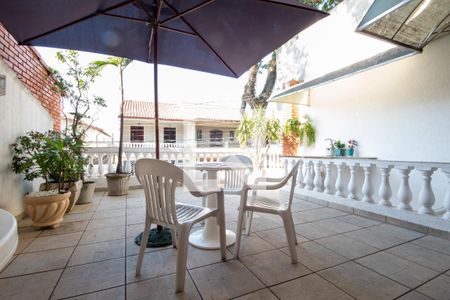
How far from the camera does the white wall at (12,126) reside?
2.66m

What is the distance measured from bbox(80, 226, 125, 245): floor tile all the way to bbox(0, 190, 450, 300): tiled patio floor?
0.01m

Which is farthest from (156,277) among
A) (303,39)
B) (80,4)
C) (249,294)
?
(303,39)

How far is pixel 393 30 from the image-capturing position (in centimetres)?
275

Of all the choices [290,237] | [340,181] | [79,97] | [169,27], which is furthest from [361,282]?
[79,97]

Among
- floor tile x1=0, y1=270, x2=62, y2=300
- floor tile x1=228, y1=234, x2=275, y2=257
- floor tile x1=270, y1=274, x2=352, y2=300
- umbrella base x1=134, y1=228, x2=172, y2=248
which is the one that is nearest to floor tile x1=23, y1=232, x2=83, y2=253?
floor tile x1=0, y1=270, x2=62, y2=300

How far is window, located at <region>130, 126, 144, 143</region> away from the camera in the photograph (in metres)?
12.5

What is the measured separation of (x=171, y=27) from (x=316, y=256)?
2861mm

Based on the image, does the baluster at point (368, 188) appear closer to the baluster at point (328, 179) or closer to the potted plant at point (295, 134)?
the baluster at point (328, 179)

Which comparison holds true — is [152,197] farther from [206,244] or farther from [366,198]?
[366,198]

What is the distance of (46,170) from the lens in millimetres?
2980

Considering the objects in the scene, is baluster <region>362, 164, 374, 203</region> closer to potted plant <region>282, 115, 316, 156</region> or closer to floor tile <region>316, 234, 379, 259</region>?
floor tile <region>316, 234, 379, 259</region>

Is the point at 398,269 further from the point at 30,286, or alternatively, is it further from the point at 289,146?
the point at 289,146

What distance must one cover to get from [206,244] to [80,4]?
2511 millimetres

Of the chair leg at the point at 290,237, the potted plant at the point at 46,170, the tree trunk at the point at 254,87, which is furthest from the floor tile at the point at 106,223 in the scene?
the tree trunk at the point at 254,87
